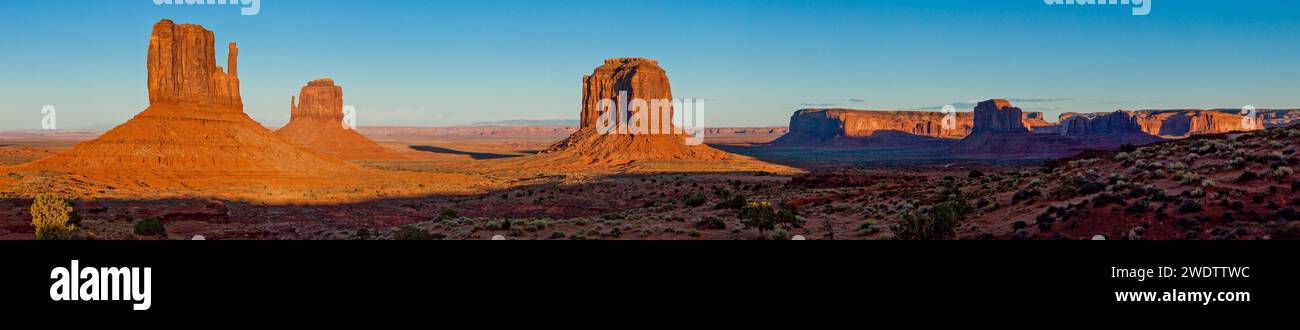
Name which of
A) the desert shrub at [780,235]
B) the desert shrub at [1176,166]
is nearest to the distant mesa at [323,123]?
the desert shrub at [780,235]

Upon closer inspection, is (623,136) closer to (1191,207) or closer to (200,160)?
A: (200,160)

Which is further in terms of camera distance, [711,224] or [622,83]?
[622,83]

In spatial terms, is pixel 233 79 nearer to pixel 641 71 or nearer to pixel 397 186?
pixel 397 186

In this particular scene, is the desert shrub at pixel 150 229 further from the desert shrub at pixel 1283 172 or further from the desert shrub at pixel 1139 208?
the desert shrub at pixel 1283 172

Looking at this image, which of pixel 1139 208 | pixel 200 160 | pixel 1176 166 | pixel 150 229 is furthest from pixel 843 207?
pixel 200 160

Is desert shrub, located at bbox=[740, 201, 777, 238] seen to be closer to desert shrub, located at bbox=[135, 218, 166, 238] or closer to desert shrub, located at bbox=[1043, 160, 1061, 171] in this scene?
desert shrub, located at bbox=[1043, 160, 1061, 171]
